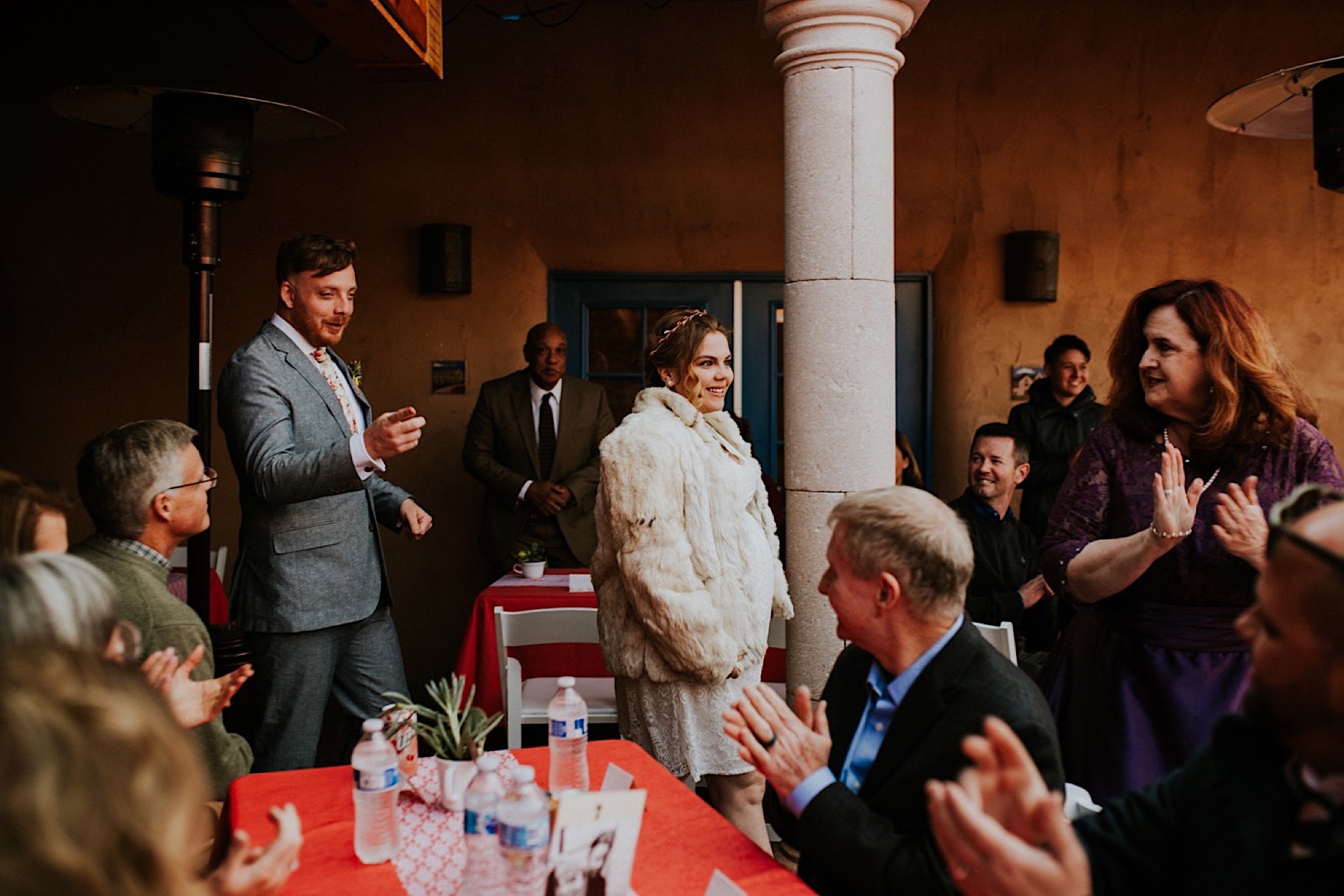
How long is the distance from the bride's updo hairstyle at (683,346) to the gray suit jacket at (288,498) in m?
0.93

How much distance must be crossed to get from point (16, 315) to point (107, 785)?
6581 mm

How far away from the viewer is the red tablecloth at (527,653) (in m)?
4.23

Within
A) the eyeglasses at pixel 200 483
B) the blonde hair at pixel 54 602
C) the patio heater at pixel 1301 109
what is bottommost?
the blonde hair at pixel 54 602

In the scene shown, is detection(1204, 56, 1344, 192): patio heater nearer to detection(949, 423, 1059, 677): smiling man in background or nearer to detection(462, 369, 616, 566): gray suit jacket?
detection(949, 423, 1059, 677): smiling man in background

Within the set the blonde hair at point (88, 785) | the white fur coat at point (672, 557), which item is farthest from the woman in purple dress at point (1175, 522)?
the blonde hair at point (88, 785)

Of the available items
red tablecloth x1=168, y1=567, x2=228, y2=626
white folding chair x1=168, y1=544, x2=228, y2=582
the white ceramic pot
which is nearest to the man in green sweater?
the white ceramic pot

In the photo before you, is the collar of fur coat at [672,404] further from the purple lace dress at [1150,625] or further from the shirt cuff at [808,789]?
the shirt cuff at [808,789]

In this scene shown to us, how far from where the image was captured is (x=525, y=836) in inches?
64.1

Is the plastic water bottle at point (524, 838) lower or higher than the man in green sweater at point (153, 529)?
lower

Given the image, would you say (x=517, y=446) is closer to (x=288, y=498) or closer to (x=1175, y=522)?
(x=288, y=498)

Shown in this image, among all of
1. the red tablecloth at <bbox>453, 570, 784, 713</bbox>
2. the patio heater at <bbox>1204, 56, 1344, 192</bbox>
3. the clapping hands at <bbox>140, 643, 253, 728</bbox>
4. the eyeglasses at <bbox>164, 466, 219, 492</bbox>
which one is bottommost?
the red tablecloth at <bbox>453, 570, 784, 713</bbox>

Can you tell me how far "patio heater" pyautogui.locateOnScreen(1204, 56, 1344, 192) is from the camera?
3.78 m

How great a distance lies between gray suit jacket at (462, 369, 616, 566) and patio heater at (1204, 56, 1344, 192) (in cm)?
322

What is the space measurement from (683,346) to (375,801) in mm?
1769
